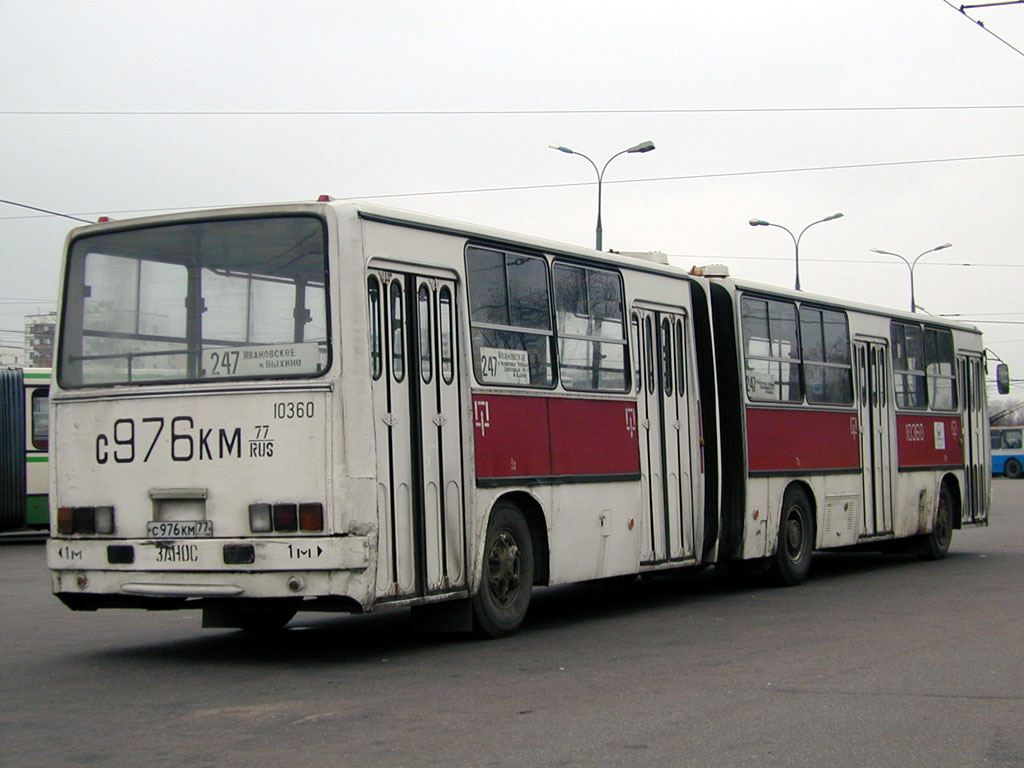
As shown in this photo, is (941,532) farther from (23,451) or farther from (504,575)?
(23,451)

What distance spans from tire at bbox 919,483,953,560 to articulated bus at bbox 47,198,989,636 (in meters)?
7.14

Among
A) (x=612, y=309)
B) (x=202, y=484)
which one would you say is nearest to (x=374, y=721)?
(x=202, y=484)

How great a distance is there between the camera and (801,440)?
15.9m

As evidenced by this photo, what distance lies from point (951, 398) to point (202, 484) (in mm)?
13333

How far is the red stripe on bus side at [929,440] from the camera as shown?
18.6 metres

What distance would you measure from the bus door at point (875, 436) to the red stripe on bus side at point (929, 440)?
1.53 ft

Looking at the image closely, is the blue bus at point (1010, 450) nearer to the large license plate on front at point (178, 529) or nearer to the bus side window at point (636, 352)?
the bus side window at point (636, 352)

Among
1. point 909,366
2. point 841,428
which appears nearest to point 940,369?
point 909,366

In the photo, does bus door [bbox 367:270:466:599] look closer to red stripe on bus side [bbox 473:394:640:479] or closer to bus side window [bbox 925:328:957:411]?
A: red stripe on bus side [bbox 473:394:640:479]

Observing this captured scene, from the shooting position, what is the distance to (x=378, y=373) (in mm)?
9859

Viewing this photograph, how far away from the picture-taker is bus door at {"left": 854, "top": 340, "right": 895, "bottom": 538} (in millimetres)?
17438

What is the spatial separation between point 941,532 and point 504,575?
10.3 metres

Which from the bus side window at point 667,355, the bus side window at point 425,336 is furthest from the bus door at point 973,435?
the bus side window at point 425,336

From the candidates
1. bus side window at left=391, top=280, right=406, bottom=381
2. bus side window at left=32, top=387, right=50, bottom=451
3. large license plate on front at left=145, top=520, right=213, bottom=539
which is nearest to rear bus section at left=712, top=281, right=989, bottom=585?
bus side window at left=391, top=280, right=406, bottom=381
